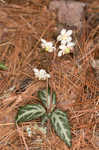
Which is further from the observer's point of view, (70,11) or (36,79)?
(70,11)

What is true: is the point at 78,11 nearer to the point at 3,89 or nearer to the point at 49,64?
the point at 49,64

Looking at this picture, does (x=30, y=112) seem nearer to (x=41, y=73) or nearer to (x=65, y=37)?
(x=41, y=73)

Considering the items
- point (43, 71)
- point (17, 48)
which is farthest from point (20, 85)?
point (17, 48)

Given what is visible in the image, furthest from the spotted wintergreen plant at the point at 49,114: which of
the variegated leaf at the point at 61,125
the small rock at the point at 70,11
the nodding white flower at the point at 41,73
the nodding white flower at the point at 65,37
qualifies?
the small rock at the point at 70,11

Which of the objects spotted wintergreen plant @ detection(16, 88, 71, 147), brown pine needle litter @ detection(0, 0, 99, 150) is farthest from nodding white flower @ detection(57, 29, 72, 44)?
spotted wintergreen plant @ detection(16, 88, 71, 147)

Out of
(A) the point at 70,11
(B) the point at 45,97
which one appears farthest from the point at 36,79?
(A) the point at 70,11

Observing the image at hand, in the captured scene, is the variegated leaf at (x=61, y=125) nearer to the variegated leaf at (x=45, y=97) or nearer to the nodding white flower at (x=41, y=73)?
the variegated leaf at (x=45, y=97)

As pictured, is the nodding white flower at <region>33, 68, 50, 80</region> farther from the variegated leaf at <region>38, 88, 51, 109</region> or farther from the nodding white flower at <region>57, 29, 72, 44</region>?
the nodding white flower at <region>57, 29, 72, 44</region>
